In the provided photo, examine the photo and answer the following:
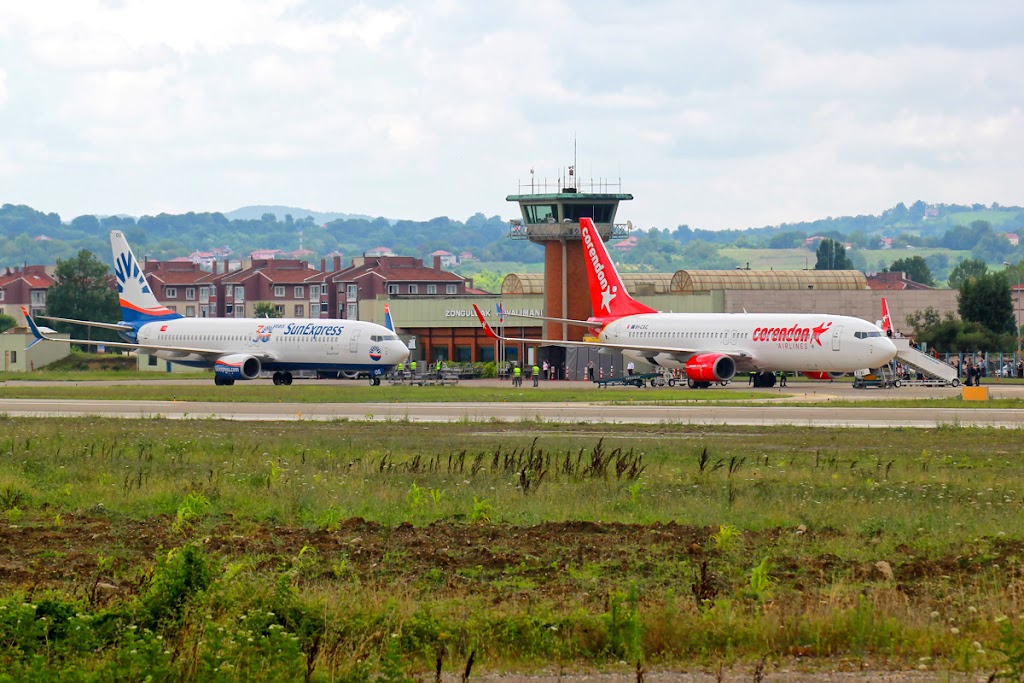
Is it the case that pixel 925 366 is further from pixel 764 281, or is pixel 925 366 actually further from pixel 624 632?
pixel 624 632

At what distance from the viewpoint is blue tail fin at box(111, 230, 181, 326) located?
94812 mm

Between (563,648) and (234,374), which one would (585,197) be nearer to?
(234,374)

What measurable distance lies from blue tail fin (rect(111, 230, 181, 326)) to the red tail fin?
28.3 m

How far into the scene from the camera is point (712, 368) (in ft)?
247

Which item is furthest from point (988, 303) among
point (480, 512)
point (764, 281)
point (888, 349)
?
point (480, 512)

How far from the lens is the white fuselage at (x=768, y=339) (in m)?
70.3

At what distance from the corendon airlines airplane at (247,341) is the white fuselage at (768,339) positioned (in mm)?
14821

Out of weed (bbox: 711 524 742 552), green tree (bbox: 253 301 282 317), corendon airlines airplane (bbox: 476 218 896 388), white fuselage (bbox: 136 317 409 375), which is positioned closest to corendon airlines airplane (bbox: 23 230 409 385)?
white fuselage (bbox: 136 317 409 375)

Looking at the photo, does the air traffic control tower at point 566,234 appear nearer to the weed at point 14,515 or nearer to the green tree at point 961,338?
the green tree at point 961,338

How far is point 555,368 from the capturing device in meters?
105

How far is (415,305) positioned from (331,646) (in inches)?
4127

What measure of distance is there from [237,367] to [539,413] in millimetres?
38447

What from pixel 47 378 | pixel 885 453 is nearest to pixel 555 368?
pixel 47 378

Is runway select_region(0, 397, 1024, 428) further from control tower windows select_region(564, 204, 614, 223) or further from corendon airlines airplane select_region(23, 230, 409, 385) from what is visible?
control tower windows select_region(564, 204, 614, 223)
